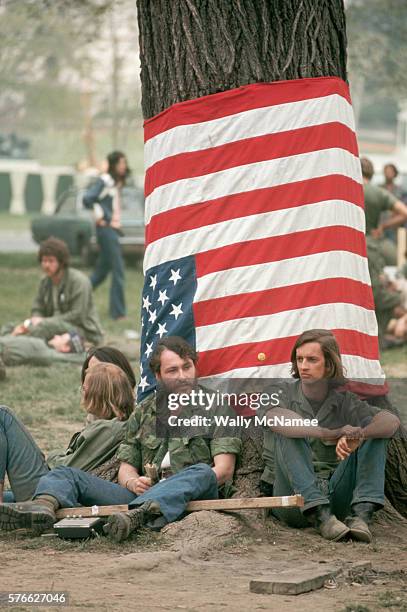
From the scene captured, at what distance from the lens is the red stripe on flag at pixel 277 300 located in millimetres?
7152

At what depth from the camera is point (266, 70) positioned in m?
7.25

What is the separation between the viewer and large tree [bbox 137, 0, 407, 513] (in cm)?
723

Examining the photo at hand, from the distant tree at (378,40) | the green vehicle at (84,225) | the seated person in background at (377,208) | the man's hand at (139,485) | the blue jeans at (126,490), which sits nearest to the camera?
the blue jeans at (126,490)

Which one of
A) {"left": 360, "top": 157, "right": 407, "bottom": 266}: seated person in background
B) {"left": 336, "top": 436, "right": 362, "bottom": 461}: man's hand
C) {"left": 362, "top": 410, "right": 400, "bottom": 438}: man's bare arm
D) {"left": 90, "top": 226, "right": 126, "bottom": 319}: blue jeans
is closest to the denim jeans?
{"left": 336, "top": 436, "right": 362, "bottom": 461}: man's hand

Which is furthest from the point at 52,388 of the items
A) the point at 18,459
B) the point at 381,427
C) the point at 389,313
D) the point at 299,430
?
the point at 381,427

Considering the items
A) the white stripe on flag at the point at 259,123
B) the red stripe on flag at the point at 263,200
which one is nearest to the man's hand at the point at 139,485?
the red stripe on flag at the point at 263,200

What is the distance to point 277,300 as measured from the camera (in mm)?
7180

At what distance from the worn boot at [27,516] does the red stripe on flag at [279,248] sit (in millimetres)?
1531

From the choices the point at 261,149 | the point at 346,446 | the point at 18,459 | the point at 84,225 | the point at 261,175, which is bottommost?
the point at 18,459

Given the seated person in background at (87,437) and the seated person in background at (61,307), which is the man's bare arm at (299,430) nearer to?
the seated person in background at (87,437)

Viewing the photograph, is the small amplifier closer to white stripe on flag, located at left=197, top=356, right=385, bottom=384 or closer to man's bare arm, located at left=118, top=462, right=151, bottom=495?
man's bare arm, located at left=118, top=462, right=151, bottom=495

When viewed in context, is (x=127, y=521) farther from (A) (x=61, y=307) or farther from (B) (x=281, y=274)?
(A) (x=61, y=307)

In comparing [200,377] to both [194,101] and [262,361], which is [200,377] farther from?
[194,101]

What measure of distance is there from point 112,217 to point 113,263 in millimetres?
568
